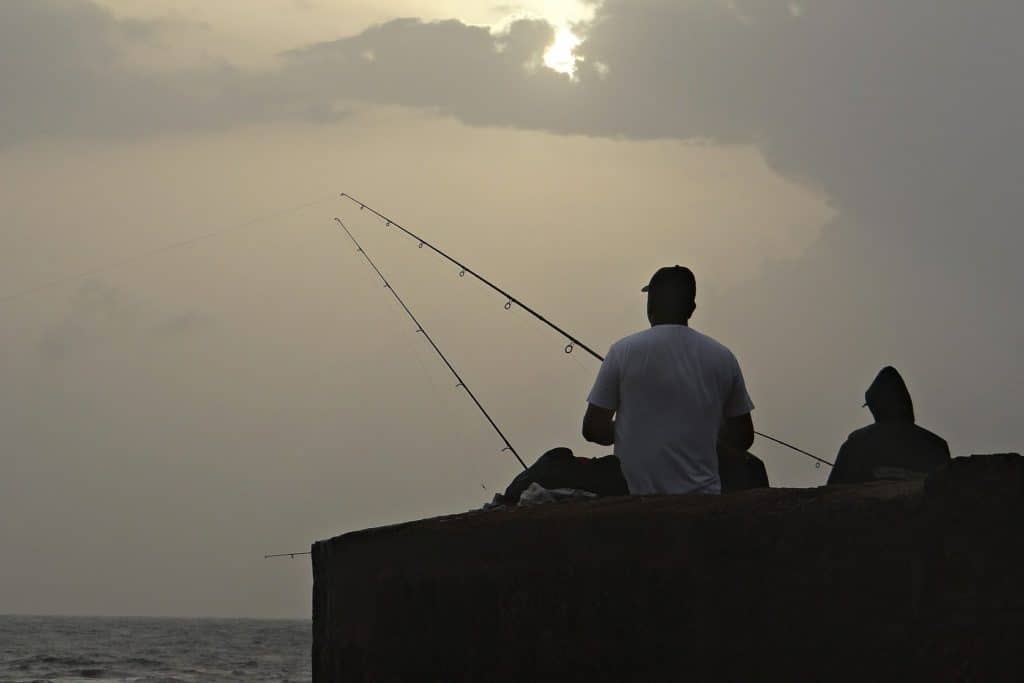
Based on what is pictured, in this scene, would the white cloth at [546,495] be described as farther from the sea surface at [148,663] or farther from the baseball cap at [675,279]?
the sea surface at [148,663]

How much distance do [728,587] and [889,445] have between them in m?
2.09

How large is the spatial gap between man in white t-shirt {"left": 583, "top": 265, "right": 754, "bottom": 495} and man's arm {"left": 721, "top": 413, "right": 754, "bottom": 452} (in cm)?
11

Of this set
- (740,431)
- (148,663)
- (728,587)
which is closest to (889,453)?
(740,431)

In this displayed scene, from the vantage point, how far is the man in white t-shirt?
4605 mm

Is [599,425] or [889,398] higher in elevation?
[889,398]

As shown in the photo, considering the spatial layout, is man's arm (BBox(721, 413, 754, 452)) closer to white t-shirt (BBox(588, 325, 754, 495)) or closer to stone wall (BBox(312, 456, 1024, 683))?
white t-shirt (BBox(588, 325, 754, 495))

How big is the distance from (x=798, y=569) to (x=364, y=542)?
7.01ft

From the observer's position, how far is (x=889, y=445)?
216 inches

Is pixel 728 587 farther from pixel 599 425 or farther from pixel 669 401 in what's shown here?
pixel 599 425

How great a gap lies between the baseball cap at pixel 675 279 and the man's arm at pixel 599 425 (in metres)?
0.43

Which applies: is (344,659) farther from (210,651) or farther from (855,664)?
(210,651)

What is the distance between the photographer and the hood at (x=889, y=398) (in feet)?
18.5

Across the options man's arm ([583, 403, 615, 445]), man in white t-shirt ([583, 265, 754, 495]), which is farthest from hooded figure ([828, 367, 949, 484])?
man's arm ([583, 403, 615, 445])

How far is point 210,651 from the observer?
49.8 meters
